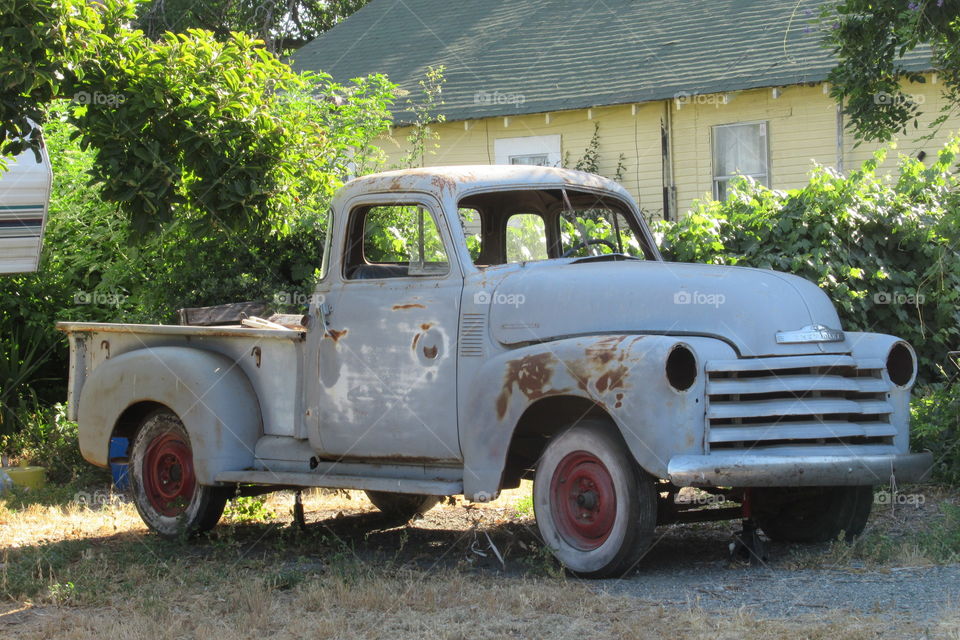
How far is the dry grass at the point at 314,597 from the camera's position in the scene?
187 inches

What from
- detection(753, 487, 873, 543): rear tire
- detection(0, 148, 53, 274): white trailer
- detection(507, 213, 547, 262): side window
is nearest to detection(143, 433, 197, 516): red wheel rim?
detection(507, 213, 547, 262): side window

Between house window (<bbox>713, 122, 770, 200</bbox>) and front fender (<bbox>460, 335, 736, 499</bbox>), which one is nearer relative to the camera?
front fender (<bbox>460, 335, 736, 499</bbox>)

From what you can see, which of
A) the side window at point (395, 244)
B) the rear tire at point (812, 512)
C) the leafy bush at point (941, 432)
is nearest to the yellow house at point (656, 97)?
the leafy bush at point (941, 432)

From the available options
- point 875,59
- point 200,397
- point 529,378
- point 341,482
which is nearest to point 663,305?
point 529,378

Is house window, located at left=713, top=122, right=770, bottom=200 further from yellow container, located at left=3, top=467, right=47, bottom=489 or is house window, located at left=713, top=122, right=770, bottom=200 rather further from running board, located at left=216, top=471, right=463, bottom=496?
running board, located at left=216, top=471, right=463, bottom=496

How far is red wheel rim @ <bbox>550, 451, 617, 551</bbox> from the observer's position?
225 inches

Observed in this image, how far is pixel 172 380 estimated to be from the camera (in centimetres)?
732

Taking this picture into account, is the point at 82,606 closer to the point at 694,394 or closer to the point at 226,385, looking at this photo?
the point at 226,385

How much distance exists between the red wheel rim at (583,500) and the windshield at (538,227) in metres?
1.53

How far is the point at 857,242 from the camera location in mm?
11211

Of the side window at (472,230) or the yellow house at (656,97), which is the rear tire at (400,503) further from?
the yellow house at (656,97)

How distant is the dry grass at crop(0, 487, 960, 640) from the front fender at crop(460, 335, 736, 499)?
601 mm

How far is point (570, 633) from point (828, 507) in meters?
2.26

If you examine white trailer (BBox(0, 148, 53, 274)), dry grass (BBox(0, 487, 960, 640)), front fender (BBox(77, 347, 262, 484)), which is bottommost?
dry grass (BBox(0, 487, 960, 640))
